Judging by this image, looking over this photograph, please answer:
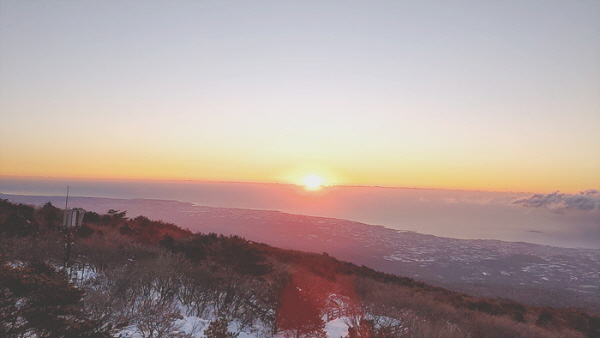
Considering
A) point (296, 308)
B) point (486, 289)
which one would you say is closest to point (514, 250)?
point (486, 289)

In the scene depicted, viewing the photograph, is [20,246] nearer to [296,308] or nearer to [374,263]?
[296,308]

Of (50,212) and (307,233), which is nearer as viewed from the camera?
(50,212)

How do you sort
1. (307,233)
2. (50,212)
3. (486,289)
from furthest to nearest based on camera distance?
(307,233) → (486,289) → (50,212)

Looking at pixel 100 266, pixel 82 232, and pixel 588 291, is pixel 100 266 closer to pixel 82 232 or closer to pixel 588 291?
pixel 82 232

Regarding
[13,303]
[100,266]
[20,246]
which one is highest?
[13,303]

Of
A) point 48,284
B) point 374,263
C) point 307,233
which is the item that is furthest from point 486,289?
point 48,284

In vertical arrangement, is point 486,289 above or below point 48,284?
below

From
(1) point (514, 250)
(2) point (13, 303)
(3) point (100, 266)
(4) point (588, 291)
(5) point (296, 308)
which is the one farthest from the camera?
(1) point (514, 250)
